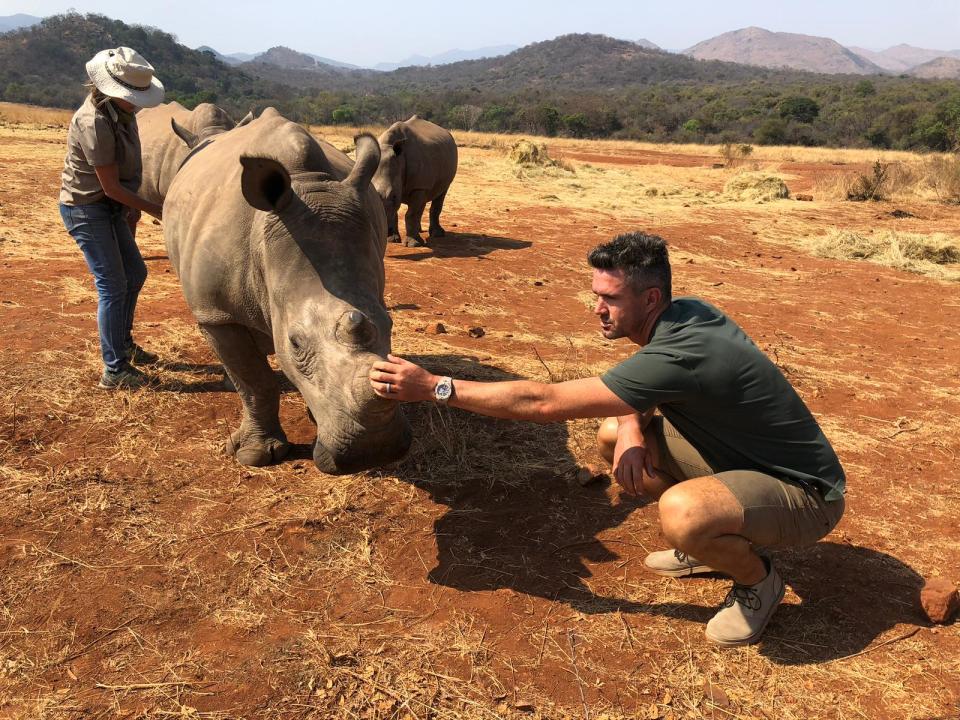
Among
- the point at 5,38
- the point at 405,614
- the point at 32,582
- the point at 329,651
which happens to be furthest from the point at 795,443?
the point at 5,38

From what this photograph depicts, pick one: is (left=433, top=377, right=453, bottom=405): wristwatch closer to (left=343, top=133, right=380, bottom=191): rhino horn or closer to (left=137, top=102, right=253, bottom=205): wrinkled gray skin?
(left=343, top=133, right=380, bottom=191): rhino horn

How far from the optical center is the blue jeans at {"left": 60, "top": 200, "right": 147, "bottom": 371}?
537 centimetres

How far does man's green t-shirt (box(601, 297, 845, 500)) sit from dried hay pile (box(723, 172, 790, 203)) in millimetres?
16496

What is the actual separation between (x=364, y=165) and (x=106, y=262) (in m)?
2.72

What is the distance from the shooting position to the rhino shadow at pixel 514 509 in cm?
365

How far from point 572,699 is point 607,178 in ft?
69.3

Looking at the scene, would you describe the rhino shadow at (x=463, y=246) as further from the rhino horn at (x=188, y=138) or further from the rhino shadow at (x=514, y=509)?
the rhino shadow at (x=514, y=509)

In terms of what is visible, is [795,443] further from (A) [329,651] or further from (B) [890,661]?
(A) [329,651]

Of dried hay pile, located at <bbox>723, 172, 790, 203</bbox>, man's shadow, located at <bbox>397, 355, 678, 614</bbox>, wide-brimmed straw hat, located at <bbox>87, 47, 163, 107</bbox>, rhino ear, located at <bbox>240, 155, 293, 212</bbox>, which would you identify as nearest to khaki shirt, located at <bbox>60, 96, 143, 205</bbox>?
wide-brimmed straw hat, located at <bbox>87, 47, 163, 107</bbox>

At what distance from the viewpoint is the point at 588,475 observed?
460 cm

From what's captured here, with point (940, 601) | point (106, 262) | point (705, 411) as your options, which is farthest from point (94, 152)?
point (940, 601)

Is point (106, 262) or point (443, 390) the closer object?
point (443, 390)

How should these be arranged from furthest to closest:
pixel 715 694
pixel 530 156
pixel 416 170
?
pixel 530 156
pixel 416 170
pixel 715 694

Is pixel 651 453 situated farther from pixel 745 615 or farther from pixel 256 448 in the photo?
pixel 256 448
